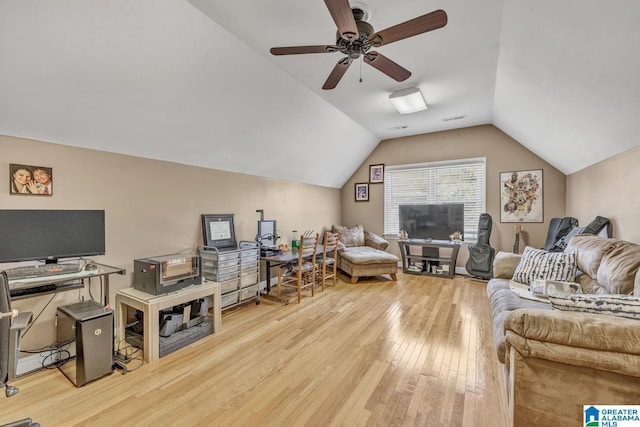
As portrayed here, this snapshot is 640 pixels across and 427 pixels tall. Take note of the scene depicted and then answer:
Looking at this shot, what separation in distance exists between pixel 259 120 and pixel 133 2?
5.44 feet

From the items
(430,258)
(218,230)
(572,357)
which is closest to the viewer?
(572,357)

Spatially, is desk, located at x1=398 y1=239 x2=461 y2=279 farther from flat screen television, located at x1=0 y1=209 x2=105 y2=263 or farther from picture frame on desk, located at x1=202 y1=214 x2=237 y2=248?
flat screen television, located at x1=0 y1=209 x2=105 y2=263

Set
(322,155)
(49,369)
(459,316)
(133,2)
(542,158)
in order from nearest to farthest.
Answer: (133,2) < (49,369) < (459,316) < (542,158) < (322,155)

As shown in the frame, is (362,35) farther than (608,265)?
No

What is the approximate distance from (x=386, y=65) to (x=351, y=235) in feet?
12.7

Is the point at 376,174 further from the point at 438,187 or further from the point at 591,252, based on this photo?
the point at 591,252

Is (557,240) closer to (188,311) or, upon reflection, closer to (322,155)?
(322,155)

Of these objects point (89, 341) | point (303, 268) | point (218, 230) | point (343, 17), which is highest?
point (343, 17)

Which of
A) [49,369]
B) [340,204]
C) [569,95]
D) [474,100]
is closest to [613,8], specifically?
[569,95]

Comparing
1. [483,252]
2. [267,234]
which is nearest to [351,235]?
[267,234]

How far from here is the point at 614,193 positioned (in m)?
2.88

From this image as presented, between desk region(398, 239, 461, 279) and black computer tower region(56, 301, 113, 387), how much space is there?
4.54 m

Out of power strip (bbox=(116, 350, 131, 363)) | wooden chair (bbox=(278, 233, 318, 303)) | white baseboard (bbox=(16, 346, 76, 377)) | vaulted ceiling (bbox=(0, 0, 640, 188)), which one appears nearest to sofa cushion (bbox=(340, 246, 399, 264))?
wooden chair (bbox=(278, 233, 318, 303))

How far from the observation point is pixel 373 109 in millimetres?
4121
